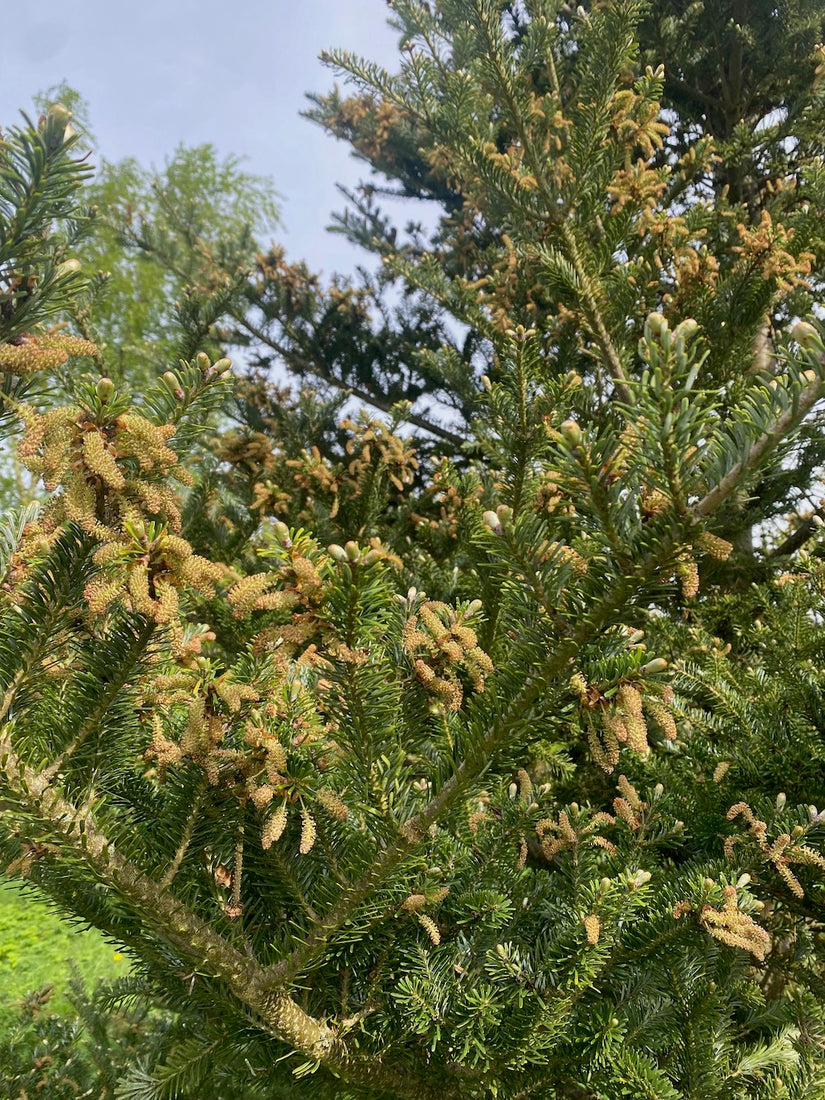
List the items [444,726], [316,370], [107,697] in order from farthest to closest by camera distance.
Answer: [316,370] < [444,726] < [107,697]

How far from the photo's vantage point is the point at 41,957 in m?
5.54

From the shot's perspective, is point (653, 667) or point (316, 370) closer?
point (653, 667)

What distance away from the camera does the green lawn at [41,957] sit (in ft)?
15.7

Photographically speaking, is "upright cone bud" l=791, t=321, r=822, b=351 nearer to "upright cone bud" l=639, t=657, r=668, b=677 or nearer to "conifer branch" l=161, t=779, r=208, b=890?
"upright cone bud" l=639, t=657, r=668, b=677

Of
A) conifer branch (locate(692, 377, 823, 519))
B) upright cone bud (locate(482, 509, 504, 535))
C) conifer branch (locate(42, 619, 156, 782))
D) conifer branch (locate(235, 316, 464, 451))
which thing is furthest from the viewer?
conifer branch (locate(235, 316, 464, 451))

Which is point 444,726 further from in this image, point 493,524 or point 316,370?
point 316,370

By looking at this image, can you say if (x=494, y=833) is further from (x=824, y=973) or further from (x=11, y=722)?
(x=824, y=973)

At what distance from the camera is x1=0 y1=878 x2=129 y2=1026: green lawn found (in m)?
4.77

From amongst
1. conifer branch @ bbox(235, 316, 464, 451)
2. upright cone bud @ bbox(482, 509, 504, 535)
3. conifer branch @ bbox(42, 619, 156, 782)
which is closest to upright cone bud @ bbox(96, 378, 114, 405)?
conifer branch @ bbox(42, 619, 156, 782)

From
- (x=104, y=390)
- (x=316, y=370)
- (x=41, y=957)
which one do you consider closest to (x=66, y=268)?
(x=104, y=390)

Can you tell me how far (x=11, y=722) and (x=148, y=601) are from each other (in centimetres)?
30

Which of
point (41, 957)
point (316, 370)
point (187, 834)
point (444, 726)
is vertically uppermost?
point (316, 370)

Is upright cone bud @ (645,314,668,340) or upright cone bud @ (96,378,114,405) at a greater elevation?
upright cone bud @ (645,314,668,340)

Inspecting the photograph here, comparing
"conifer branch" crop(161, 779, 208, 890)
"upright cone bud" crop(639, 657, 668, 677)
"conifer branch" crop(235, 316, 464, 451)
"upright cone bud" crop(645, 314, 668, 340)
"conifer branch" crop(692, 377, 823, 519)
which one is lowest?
"conifer branch" crop(161, 779, 208, 890)
